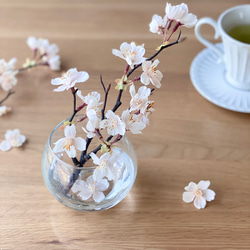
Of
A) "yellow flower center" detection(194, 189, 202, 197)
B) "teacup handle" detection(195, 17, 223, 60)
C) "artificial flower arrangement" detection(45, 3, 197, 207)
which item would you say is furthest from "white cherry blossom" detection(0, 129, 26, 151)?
"teacup handle" detection(195, 17, 223, 60)

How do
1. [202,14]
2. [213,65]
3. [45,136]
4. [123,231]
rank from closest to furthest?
[123,231], [45,136], [213,65], [202,14]

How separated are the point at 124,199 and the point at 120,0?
0.60 metres

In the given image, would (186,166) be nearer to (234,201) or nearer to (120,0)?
(234,201)

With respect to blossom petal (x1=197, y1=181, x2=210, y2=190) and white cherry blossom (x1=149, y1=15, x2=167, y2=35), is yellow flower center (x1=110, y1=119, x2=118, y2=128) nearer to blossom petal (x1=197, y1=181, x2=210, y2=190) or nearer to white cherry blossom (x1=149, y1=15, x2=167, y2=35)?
white cherry blossom (x1=149, y1=15, x2=167, y2=35)

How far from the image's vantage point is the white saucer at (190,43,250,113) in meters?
0.81

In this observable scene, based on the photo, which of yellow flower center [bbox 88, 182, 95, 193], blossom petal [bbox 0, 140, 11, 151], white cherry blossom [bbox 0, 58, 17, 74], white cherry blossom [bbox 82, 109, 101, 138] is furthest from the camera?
white cherry blossom [bbox 0, 58, 17, 74]

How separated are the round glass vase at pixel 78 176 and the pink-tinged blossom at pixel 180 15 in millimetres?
189

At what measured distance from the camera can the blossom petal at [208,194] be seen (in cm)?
67

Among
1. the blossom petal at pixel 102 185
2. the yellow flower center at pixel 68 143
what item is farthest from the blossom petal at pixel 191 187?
the yellow flower center at pixel 68 143

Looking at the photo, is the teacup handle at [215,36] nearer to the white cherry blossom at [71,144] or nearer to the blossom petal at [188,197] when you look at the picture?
the blossom petal at [188,197]

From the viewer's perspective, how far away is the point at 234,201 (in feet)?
2.21

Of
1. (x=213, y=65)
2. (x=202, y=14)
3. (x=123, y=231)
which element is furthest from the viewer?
(x=202, y=14)

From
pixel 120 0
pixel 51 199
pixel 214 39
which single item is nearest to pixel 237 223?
pixel 51 199

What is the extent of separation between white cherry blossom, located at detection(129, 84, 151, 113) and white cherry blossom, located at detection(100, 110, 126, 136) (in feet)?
0.09
